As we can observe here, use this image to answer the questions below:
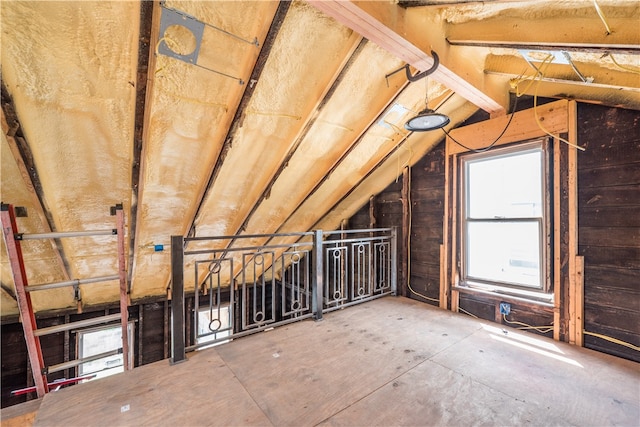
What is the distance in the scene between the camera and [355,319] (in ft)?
9.20

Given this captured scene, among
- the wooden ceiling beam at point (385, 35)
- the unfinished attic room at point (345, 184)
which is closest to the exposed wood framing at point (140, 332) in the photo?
the unfinished attic room at point (345, 184)

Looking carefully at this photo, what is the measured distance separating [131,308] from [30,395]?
1528 mm

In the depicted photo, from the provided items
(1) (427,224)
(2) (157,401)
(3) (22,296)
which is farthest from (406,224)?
(3) (22,296)

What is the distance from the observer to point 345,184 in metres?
3.54

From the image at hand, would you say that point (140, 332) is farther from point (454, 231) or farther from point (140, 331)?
point (454, 231)

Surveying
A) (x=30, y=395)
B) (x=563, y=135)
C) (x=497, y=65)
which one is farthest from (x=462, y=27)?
(x=30, y=395)

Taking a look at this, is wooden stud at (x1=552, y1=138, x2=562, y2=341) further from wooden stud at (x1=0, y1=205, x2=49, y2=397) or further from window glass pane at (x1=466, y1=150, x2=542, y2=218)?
wooden stud at (x1=0, y1=205, x2=49, y2=397)

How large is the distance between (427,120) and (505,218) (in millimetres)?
1499

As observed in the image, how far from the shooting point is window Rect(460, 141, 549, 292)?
2521mm

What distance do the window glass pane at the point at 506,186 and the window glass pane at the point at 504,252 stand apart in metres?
0.13

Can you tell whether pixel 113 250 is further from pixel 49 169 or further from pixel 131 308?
pixel 131 308

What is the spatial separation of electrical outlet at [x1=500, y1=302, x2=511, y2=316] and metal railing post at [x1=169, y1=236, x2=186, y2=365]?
2.95m

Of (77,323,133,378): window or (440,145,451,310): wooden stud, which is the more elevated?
(440,145,451,310): wooden stud

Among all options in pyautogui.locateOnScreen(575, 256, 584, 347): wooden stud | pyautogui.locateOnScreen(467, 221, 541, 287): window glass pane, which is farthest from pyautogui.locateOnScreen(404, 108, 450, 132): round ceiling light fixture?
pyautogui.locateOnScreen(575, 256, 584, 347): wooden stud
